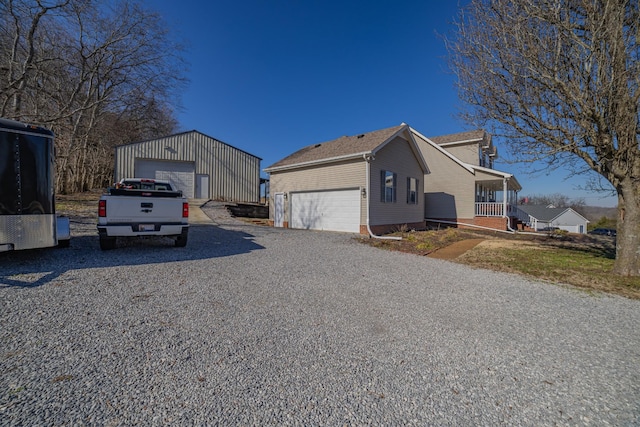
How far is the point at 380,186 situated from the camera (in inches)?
523

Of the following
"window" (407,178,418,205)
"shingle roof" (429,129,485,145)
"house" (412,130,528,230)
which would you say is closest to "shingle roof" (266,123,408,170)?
"window" (407,178,418,205)

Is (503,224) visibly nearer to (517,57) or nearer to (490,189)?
(490,189)

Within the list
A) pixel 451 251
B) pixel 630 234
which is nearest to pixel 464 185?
pixel 451 251

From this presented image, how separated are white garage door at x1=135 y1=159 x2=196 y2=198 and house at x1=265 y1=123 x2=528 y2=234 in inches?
316

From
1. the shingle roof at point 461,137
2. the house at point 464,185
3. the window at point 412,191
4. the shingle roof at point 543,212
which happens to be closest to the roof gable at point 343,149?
the window at point 412,191

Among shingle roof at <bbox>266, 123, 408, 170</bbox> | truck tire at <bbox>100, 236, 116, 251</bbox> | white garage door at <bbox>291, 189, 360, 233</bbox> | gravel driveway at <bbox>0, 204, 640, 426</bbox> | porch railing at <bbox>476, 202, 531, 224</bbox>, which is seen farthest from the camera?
porch railing at <bbox>476, 202, 531, 224</bbox>

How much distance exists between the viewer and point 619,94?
5.55 m

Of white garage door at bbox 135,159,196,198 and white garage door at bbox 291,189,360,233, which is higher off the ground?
white garage door at bbox 135,159,196,198

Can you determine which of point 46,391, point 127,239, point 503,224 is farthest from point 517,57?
point 503,224

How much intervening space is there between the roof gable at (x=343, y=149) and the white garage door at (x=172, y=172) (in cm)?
786

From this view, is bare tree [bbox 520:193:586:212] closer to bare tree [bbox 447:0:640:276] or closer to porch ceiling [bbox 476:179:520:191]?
porch ceiling [bbox 476:179:520:191]

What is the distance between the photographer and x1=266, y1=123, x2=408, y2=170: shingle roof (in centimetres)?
1323

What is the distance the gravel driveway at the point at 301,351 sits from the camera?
1979 mm

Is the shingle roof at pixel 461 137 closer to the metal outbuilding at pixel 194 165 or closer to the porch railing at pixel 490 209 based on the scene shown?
the porch railing at pixel 490 209
